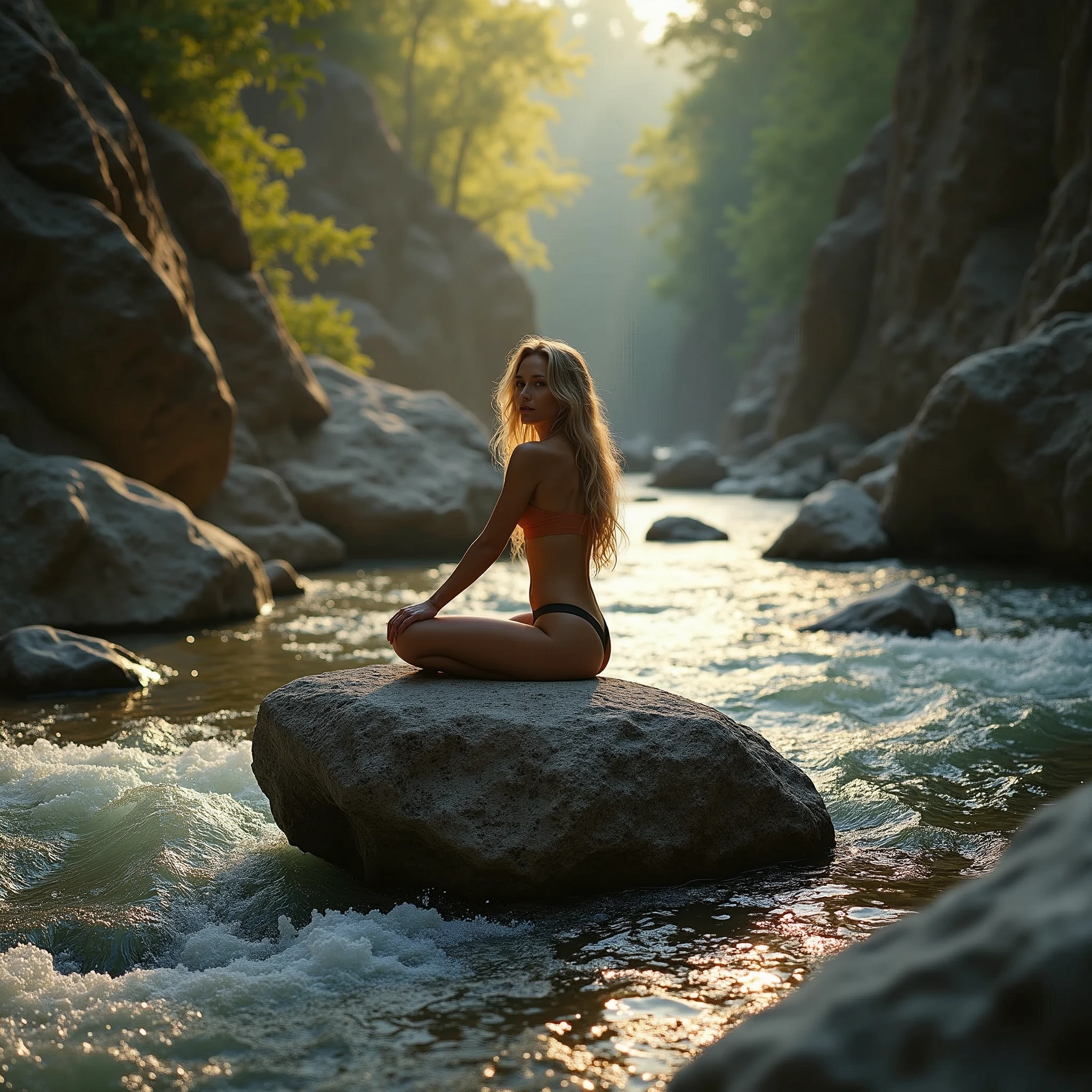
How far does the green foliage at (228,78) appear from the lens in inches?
499

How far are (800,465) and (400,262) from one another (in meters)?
12.6

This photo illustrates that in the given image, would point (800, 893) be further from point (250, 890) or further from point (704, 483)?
point (704, 483)

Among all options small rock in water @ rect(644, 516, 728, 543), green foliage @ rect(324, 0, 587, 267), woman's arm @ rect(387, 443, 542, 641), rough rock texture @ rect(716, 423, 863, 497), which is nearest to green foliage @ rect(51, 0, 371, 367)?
small rock in water @ rect(644, 516, 728, 543)

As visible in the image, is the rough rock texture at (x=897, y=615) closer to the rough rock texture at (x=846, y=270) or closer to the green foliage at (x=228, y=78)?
the green foliage at (x=228, y=78)

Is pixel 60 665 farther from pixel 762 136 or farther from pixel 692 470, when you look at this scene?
pixel 762 136

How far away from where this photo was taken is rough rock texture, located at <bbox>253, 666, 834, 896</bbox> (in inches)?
128

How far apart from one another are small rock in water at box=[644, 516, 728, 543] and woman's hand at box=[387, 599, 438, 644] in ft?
36.4

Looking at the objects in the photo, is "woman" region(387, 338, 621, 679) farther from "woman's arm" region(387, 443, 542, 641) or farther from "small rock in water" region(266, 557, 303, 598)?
"small rock in water" region(266, 557, 303, 598)

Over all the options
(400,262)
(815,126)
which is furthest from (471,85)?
(815,126)

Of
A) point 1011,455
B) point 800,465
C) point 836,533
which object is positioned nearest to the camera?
point 1011,455

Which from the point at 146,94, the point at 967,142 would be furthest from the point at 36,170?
the point at 967,142

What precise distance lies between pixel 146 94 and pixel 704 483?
1645 cm

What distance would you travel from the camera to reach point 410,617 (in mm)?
3938

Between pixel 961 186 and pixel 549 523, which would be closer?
pixel 549 523
